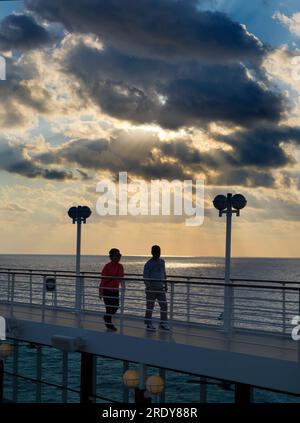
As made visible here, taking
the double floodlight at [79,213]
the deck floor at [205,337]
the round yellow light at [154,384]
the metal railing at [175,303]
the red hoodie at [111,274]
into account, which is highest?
the double floodlight at [79,213]

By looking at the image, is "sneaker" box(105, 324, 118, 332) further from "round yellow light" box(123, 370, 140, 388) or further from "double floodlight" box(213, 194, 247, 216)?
"double floodlight" box(213, 194, 247, 216)

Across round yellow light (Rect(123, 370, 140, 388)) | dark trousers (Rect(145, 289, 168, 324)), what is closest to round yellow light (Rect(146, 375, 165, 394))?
round yellow light (Rect(123, 370, 140, 388))

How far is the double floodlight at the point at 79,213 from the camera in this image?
66.5ft

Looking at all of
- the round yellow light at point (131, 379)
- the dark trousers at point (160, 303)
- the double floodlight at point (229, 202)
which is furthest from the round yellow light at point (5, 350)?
the double floodlight at point (229, 202)

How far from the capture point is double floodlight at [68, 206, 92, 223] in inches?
798

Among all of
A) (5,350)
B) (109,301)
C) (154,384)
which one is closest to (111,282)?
(109,301)

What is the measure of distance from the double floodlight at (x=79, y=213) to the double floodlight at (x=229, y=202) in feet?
20.9

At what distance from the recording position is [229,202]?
587 inches

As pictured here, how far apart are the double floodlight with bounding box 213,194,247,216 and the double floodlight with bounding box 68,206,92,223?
6.36m

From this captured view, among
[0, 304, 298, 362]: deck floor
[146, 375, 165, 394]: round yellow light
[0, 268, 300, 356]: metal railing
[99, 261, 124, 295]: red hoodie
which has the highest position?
[99, 261, 124, 295]: red hoodie

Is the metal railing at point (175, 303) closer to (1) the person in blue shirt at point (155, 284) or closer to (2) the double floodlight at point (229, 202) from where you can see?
(1) the person in blue shirt at point (155, 284)
